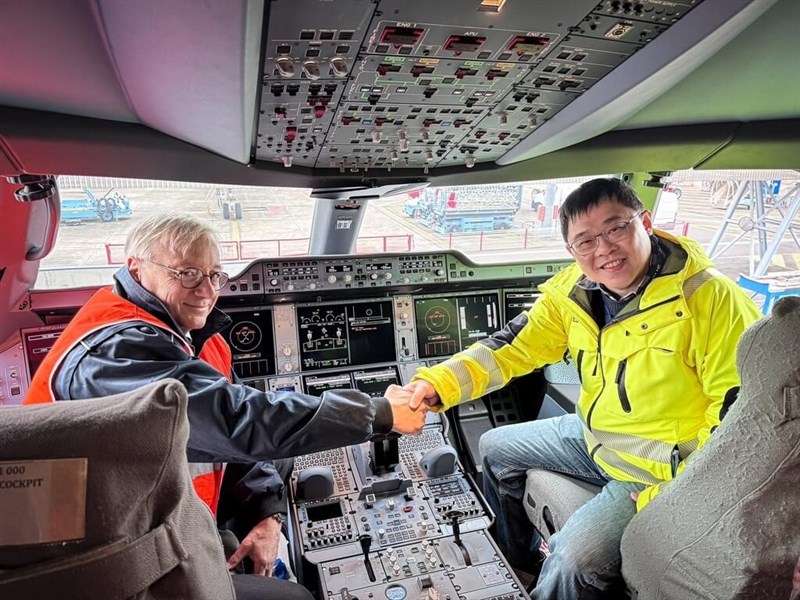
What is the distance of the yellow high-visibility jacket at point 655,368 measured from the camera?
1729 millimetres

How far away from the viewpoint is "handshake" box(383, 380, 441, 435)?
1980mm

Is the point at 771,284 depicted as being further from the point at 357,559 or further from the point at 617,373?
the point at 357,559

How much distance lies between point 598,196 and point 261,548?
1.74 meters

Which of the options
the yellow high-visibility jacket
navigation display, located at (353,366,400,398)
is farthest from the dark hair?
navigation display, located at (353,366,400,398)

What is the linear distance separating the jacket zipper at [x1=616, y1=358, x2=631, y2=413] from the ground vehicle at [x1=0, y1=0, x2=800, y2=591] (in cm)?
90

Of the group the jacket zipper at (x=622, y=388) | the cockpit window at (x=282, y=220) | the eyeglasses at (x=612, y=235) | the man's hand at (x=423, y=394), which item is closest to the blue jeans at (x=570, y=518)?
the jacket zipper at (x=622, y=388)

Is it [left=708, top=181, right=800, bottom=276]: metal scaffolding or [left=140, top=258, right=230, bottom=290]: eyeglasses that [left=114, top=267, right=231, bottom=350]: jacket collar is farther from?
[left=708, top=181, right=800, bottom=276]: metal scaffolding

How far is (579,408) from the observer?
7.11ft

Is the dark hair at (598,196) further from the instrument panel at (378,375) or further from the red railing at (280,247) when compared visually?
the red railing at (280,247)

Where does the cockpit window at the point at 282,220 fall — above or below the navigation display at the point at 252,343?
above

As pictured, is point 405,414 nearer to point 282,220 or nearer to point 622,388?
point 622,388

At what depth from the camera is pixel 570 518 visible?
188 centimetres

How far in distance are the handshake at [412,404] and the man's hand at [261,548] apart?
1.98ft

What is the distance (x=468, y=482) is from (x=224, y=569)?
177 cm
